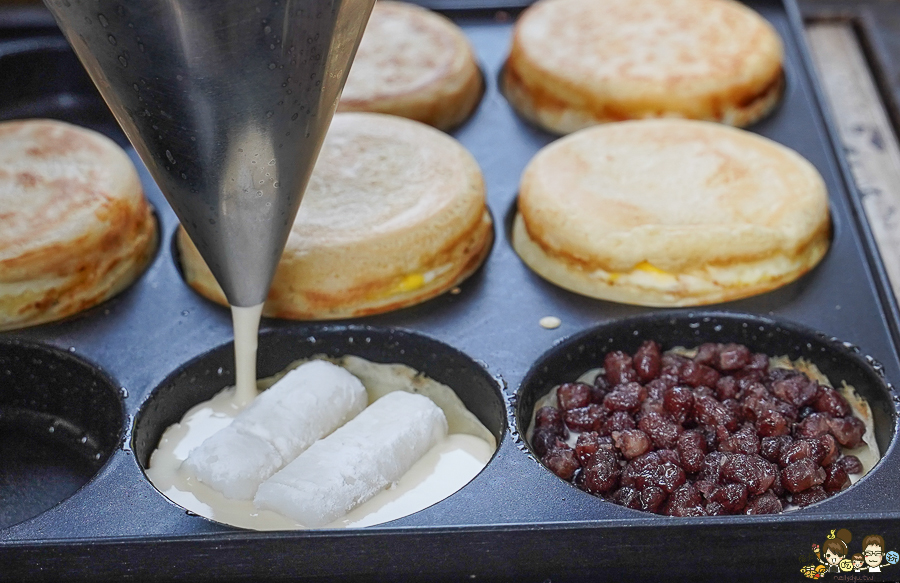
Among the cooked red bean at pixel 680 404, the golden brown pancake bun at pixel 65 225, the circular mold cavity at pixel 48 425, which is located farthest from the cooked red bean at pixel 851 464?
the golden brown pancake bun at pixel 65 225

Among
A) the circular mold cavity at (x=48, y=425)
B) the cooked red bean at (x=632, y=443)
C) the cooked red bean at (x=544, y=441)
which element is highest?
the cooked red bean at (x=632, y=443)

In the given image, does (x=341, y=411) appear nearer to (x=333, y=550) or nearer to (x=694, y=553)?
(x=333, y=550)

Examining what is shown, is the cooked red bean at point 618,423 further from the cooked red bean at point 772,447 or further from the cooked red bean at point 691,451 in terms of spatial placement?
the cooked red bean at point 772,447

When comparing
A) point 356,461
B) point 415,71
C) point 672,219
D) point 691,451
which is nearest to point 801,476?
point 691,451

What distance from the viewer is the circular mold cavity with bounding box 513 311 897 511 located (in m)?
2.49

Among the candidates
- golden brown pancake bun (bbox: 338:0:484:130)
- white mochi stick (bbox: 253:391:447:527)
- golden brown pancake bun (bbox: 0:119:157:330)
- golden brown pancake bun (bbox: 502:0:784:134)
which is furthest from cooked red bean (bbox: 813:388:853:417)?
golden brown pancake bun (bbox: 0:119:157:330)

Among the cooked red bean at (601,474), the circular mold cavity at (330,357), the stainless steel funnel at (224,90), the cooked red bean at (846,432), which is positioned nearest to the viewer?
the stainless steel funnel at (224,90)

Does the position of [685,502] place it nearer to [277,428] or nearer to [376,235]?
[277,428]

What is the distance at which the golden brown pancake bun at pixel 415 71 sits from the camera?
3.46m

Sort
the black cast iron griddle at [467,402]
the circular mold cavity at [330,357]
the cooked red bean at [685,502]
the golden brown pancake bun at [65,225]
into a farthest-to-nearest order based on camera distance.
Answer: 1. the golden brown pancake bun at [65,225]
2. the circular mold cavity at [330,357]
3. the cooked red bean at [685,502]
4. the black cast iron griddle at [467,402]

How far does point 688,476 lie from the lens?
2.24 meters

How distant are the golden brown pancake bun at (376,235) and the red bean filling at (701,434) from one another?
527mm

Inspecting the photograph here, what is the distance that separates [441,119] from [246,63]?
179 centimetres

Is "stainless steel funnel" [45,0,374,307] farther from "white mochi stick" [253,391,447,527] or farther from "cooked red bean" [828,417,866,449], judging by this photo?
"cooked red bean" [828,417,866,449]
